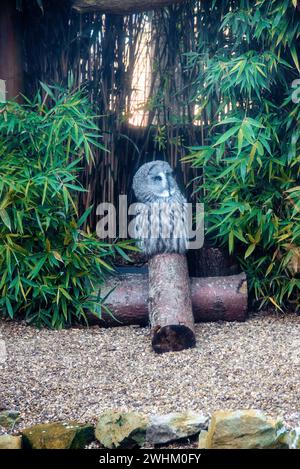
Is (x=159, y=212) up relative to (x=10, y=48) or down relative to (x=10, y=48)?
down

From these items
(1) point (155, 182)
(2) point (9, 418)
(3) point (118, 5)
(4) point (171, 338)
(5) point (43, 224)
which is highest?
(3) point (118, 5)

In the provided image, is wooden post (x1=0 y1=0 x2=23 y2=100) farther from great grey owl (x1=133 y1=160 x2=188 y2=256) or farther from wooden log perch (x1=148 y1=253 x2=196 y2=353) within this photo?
wooden log perch (x1=148 y1=253 x2=196 y2=353)

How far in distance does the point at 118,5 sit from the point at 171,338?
202cm

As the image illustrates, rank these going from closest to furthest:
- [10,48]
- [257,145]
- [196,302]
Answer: [257,145] < [196,302] < [10,48]

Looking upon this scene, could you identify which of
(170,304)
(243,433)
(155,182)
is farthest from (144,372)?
(155,182)

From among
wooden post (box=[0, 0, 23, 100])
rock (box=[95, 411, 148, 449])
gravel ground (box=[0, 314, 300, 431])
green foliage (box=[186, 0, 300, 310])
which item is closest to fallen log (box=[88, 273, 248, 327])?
gravel ground (box=[0, 314, 300, 431])

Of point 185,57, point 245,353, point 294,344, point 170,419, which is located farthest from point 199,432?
point 185,57

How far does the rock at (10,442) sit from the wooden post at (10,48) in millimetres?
2458

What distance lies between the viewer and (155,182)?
14.5ft

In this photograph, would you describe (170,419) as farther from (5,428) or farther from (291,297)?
(291,297)

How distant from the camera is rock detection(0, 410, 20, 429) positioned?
113 inches

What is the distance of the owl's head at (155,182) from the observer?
4406 millimetres

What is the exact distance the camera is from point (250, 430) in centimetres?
258

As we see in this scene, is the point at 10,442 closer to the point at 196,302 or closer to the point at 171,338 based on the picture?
the point at 171,338
